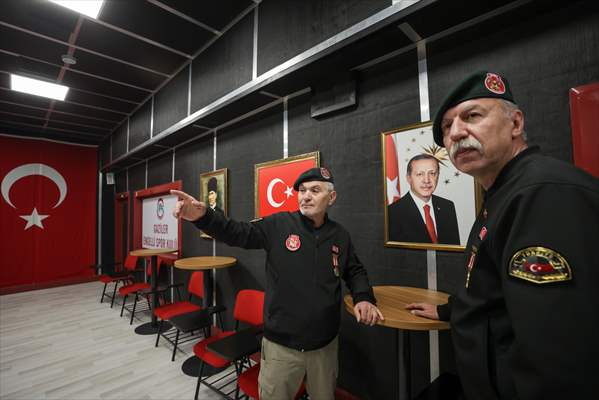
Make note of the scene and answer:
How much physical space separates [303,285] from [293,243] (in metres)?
0.26

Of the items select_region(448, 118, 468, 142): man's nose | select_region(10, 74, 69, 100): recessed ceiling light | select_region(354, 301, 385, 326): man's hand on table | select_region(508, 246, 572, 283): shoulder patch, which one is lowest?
select_region(354, 301, 385, 326): man's hand on table

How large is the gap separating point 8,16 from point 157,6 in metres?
1.62

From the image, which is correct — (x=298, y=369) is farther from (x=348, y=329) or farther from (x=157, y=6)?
(x=157, y=6)

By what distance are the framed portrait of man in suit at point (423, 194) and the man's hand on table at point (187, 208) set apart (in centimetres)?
129

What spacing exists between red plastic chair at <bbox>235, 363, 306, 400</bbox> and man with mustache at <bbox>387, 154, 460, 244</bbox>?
3.85ft

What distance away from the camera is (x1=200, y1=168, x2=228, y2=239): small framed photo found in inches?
131

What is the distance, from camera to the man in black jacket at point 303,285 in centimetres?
147

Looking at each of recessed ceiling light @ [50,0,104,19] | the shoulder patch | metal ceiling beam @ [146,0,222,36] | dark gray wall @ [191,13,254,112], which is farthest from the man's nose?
recessed ceiling light @ [50,0,104,19]

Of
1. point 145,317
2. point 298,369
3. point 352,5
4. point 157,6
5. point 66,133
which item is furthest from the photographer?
point 66,133

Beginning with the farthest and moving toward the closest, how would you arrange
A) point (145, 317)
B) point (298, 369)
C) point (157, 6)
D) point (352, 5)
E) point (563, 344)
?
1. point (145, 317)
2. point (157, 6)
3. point (352, 5)
4. point (298, 369)
5. point (563, 344)

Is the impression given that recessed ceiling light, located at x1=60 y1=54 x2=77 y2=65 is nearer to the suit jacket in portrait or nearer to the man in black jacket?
the man in black jacket

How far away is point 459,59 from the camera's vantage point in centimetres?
160

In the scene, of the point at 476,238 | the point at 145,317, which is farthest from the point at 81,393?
the point at 476,238

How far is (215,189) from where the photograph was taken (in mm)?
3479
